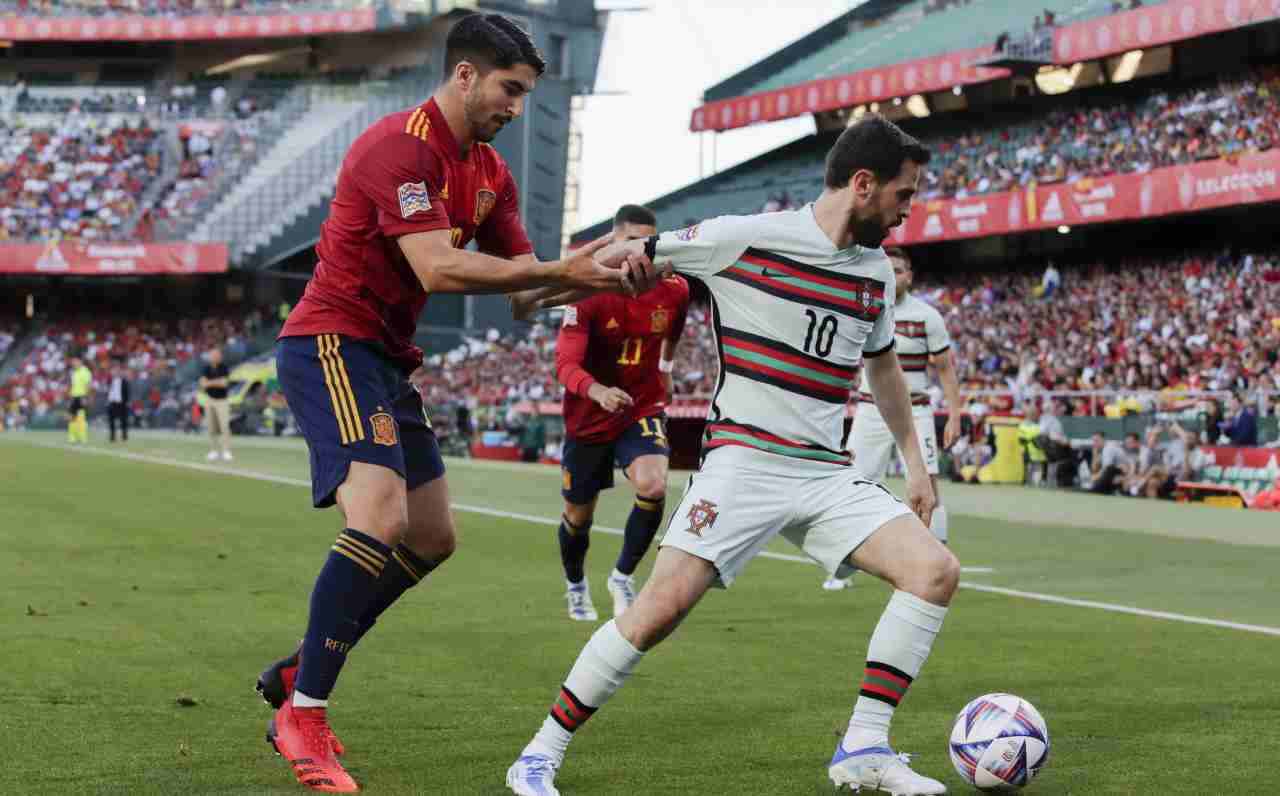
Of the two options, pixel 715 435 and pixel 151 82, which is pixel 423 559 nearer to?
pixel 715 435

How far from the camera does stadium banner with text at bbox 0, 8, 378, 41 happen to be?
65.7m

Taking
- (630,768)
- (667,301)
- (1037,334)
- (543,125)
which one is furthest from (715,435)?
(543,125)

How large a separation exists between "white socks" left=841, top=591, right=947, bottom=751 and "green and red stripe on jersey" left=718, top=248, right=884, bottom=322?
0.99 metres

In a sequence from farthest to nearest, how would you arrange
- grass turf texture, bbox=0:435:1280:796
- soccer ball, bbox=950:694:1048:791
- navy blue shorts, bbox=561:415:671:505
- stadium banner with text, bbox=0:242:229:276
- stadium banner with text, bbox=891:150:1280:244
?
1. stadium banner with text, bbox=0:242:229:276
2. stadium banner with text, bbox=891:150:1280:244
3. navy blue shorts, bbox=561:415:671:505
4. grass turf texture, bbox=0:435:1280:796
5. soccer ball, bbox=950:694:1048:791

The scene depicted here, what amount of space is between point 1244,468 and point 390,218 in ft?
65.3

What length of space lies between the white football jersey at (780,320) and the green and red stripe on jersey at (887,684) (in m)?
0.73

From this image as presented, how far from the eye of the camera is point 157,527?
16.4 metres

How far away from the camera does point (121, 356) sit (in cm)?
6412

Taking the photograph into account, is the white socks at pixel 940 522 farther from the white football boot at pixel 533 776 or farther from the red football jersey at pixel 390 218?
the white football boot at pixel 533 776

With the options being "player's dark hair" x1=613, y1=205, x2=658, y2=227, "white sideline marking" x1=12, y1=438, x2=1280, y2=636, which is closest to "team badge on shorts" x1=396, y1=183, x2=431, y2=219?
"player's dark hair" x1=613, y1=205, x2=658, y2=227

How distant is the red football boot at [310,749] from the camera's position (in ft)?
17.5

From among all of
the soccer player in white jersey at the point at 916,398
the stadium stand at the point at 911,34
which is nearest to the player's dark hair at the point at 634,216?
the soccer player in white jersey at the point at 916,398

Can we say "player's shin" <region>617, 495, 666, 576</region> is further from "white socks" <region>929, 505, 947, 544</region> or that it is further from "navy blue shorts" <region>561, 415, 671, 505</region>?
"white socks" <region>929, 505, 947, 544</region>

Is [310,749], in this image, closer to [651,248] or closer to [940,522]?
[651,248]
